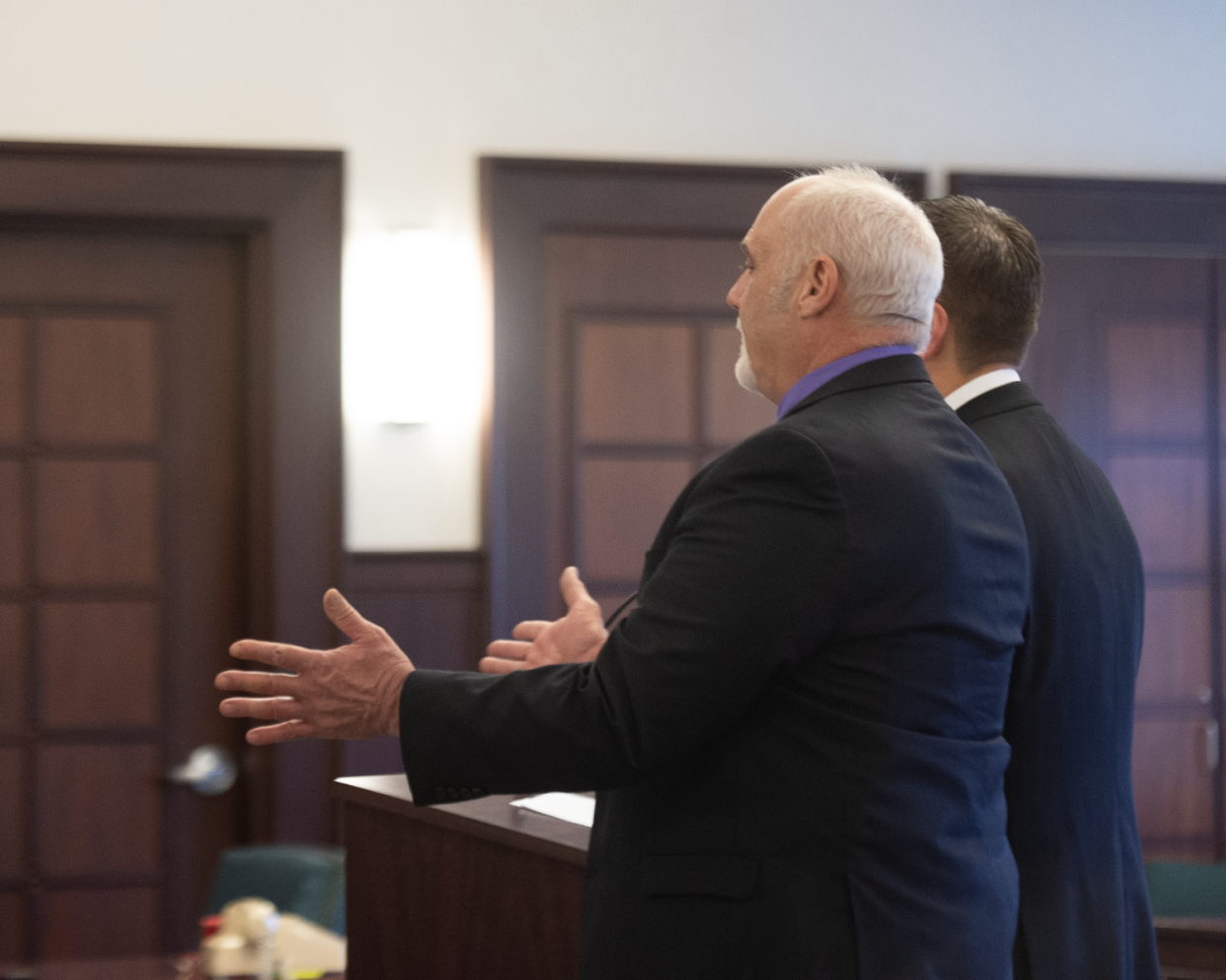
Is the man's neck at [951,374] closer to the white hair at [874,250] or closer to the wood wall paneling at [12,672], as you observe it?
the white hair at [874,250]

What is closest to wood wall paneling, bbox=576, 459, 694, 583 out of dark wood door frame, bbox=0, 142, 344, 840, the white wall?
the white wall

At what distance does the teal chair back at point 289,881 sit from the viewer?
2561 mm

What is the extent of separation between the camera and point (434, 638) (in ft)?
11.2

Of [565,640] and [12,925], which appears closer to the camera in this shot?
[565,640]

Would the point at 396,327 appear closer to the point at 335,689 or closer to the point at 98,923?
the point at 98,923

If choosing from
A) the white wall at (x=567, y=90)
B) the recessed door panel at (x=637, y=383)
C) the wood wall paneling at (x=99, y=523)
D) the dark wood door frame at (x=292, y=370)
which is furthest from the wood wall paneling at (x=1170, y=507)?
the wood wall paneling at (x=99, y=523)

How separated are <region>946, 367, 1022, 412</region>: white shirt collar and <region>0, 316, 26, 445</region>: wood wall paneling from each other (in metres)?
2.61

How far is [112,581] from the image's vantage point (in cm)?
338

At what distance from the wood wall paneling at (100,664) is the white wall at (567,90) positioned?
615 mm

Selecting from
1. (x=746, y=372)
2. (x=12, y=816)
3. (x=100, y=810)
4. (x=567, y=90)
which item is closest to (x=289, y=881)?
(x=100, y=810)

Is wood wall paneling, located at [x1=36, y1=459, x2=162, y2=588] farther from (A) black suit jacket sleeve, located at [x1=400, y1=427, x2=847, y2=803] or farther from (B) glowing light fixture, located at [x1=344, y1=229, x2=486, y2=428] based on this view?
(A) black suit jacket sleeve, located at [x1=400, y1=427, x2=847, y2=803]

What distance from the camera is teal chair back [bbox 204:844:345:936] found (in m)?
2.56

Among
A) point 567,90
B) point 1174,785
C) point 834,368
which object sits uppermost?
point 567,90

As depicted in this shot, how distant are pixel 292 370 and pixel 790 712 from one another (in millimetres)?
2445
